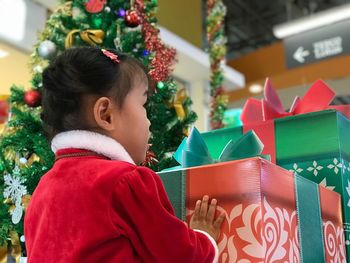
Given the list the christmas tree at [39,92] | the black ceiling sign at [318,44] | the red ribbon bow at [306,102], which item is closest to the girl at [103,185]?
the red ribbon bow at [306,102]

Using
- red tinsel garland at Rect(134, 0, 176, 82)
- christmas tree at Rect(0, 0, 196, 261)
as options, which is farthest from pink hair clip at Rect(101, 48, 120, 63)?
red tinsel garland at Rect(134, 0, 176, 82)

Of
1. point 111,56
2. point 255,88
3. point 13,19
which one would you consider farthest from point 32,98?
point 255,88

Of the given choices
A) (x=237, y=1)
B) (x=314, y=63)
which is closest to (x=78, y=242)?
(x=314, y=63)

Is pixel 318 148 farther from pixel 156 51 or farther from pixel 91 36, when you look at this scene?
pixel 91 36

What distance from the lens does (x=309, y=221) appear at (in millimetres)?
943

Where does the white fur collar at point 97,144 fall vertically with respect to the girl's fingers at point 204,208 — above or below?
above

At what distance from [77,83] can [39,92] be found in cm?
102

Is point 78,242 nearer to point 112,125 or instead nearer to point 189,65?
point 112,125

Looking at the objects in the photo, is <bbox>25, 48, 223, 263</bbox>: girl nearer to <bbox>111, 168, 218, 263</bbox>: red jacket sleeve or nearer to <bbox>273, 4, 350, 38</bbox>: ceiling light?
<bbox>111, 168, 218, 263</bbox>: red jacket sleeve

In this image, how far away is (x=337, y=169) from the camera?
1067 mm

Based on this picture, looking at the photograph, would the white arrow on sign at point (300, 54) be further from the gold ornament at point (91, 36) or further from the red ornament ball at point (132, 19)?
the gold ornament at point (91, 36)

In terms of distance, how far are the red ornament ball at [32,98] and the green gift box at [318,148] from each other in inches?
38.4

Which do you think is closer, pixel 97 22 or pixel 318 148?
pixel 318 148

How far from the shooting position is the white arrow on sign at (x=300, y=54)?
16.4 ft
